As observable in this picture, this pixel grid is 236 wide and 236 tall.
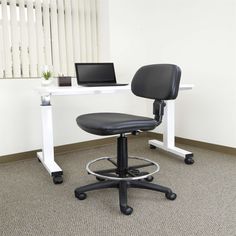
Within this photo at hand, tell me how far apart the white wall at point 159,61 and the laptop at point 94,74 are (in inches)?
18.0

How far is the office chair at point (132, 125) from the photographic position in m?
1.62

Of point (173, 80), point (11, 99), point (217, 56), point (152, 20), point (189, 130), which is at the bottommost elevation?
point (189, 130)

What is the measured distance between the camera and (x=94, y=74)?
2.74m

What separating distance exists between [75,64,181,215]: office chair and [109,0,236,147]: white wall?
1.17m

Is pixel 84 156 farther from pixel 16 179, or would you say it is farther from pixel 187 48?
pixel 187 48

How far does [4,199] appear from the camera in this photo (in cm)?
184

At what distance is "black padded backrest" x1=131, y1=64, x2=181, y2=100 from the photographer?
169cm

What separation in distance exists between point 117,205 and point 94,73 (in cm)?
144

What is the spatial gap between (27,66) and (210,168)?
2.02m

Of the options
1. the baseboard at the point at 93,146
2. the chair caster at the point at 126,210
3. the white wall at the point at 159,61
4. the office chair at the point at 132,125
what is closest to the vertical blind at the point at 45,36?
the white wall at the point at 159,61

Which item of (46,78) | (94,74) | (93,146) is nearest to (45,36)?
(46,78)

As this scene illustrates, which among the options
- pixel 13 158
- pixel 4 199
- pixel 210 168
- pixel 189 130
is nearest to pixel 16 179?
pixel 4 199

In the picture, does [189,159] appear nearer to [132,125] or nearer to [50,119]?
[132,125]

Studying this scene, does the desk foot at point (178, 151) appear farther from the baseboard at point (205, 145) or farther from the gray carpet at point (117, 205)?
the baseboard at point (205, 145)
